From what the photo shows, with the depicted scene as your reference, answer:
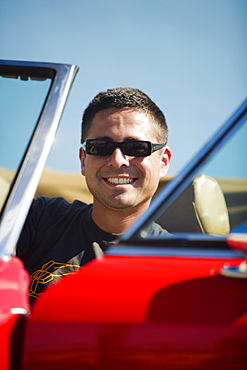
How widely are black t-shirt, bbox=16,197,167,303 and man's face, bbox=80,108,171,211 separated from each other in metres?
0.15

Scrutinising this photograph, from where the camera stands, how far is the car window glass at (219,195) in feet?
3.70

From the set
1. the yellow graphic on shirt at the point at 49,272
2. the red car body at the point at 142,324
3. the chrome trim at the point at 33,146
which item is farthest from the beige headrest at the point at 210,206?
the yellow graphic on shirt at the point at 49,272

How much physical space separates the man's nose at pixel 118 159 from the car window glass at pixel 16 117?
0.76 m

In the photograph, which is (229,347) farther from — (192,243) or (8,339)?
(8,339)

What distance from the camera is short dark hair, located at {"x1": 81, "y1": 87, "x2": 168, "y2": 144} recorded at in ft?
7.88

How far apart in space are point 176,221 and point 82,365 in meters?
0.42

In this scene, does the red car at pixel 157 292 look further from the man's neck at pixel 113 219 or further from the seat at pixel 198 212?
the man's neck at pixel 113 219

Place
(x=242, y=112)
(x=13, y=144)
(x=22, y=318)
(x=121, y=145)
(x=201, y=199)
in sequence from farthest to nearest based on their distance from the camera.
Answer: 1. (x=121, y=145)
2. (x=13, y=144)
3. (x=201, y=199)
4. (x=242, y=112)
5. (x=22, y=318)

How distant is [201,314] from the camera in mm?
899

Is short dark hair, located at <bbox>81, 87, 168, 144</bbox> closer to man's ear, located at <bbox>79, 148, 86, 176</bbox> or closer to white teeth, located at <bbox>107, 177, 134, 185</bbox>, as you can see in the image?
man's ear, located at <bbox>79, 148, 86, 176</bbox>

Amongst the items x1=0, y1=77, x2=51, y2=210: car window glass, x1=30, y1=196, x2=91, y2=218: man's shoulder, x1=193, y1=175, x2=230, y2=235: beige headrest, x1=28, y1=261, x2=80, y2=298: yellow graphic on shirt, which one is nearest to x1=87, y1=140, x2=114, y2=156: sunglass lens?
x1=30, y1=196, x2=91, y2=218: man's shoulder

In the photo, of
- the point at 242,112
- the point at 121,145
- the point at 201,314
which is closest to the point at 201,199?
the point at 242,112

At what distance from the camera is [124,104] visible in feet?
7.82

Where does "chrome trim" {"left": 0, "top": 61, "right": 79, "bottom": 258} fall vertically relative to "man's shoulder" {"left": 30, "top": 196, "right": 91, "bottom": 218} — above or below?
above
